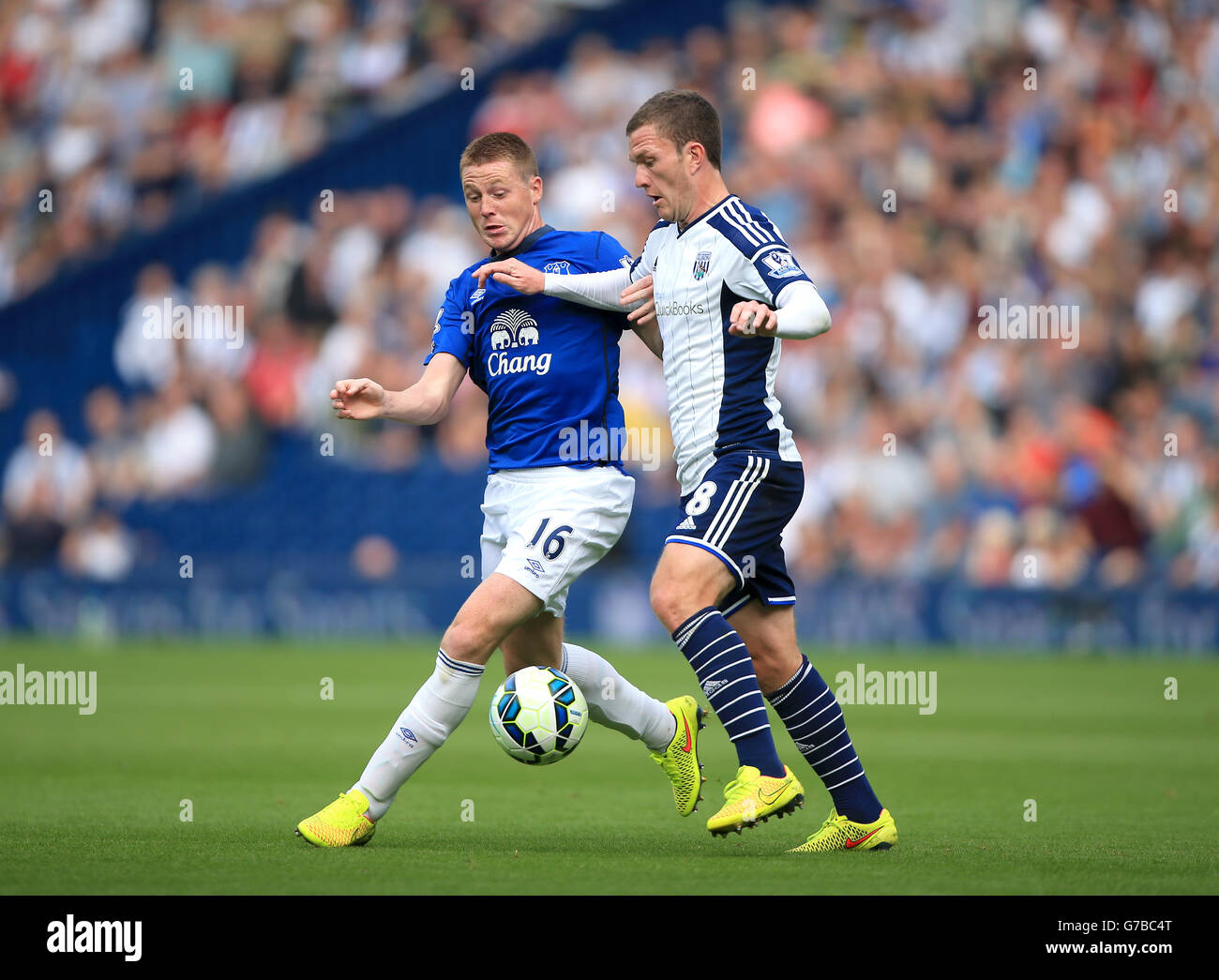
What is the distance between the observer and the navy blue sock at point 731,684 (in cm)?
585

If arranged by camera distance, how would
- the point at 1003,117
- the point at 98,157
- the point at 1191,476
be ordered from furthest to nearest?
1. the point at 98,157
2. the point at 1003,117
3. the point at 1191,476

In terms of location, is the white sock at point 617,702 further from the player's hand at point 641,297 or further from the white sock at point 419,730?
the player's hand at point 641,297

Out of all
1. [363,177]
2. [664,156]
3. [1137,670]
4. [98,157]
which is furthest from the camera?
[98,157]

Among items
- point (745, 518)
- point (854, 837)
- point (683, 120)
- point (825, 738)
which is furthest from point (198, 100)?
point (854, 837)

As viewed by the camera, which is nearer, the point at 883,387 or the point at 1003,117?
the point at 883,387

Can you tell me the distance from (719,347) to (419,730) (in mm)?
1762

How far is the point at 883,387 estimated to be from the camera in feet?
56.5

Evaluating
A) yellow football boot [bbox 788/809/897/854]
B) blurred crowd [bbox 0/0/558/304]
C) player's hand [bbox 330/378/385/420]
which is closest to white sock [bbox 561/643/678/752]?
yellow football boot [bbox 788/809/897/854]

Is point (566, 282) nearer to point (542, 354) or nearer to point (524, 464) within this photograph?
point (542, 354)

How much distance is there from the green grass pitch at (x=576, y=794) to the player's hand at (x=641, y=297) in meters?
1.97

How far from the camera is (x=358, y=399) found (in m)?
6.31

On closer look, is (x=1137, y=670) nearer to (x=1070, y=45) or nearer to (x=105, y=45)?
(x=1070, y=45)
